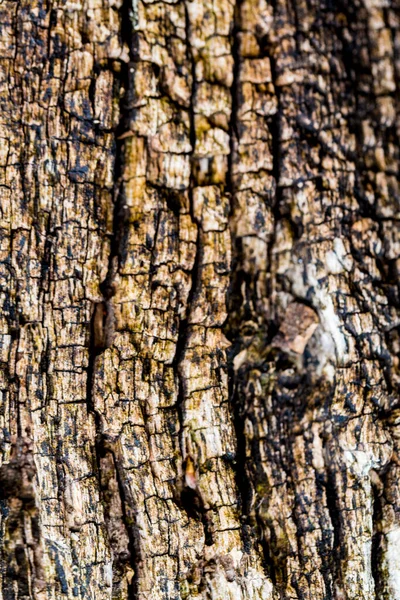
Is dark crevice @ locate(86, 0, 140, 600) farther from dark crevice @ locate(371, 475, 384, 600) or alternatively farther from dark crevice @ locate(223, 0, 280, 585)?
dark crevice @ locate(371, 475, 384, 600)

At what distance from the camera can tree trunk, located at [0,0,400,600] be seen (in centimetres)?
240

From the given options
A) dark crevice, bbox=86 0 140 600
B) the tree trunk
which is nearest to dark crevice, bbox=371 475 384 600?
the tree trunk

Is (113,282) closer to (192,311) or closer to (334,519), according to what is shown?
(192,311)

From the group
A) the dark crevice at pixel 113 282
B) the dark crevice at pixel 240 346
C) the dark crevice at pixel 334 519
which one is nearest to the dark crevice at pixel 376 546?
the dark crevice at pixel 334 519

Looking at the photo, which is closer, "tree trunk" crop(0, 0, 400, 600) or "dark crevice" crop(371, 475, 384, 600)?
"tree trunk" crop(0, 0, 400, 600)

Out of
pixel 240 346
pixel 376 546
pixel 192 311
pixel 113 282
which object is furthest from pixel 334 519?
pixel 113 282

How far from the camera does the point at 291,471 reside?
258 centimetres

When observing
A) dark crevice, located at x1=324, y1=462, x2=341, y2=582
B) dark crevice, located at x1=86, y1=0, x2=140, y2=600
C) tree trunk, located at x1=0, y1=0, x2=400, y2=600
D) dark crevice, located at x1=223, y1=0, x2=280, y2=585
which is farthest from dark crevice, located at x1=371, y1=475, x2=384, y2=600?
dark crevice, located at x1=86, y1=0, x2=140, y2=600

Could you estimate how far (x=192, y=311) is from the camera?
8.48 feet

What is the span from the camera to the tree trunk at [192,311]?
2396mm

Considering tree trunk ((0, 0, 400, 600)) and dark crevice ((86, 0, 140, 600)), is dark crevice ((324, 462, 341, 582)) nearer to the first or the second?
tree trunk ((0, 0, 400, 600))

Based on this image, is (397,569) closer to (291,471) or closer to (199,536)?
(291,471)

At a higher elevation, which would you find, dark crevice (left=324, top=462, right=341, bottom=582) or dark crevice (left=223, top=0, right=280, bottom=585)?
dark crevice (left=223, top=0, right=280, bottom=585)

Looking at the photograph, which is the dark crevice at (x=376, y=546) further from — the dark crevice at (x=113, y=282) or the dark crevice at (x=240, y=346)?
the dark crevice at (x=113, y=282)
